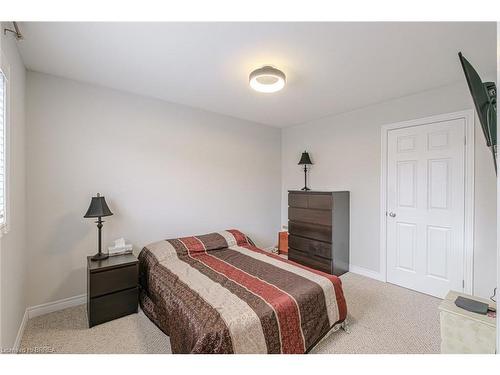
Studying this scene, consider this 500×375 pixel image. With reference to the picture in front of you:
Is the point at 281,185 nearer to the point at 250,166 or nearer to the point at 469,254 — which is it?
the point at 250,166

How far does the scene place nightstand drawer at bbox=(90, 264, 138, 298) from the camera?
2.01m

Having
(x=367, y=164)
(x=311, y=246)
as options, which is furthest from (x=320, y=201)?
(x=367, y=164)

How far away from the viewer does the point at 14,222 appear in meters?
1.76

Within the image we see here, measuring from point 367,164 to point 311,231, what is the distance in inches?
47.8

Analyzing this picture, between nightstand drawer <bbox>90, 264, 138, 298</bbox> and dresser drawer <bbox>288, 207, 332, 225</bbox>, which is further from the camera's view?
dresser drawer <bbox>288, 207, 332, 225</bbox>

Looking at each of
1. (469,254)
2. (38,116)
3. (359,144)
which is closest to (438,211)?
(469,254)

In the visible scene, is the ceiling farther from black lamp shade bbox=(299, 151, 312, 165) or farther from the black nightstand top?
the black nightstand top

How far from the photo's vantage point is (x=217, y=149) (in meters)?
3.48

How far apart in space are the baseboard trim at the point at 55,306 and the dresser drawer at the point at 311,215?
111 inches

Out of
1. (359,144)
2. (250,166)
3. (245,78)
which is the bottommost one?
(250,166)

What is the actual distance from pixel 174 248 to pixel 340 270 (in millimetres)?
2263

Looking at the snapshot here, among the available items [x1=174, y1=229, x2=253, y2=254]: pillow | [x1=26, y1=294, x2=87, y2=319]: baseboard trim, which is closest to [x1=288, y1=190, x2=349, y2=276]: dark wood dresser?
[x1=174, y1=229, x2=253, y2=254]: pillow

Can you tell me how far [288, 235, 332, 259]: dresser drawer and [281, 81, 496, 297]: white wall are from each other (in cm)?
49

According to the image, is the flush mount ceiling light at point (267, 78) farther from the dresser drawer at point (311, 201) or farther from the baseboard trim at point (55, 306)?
the baseboard trim at point (55, 306)
